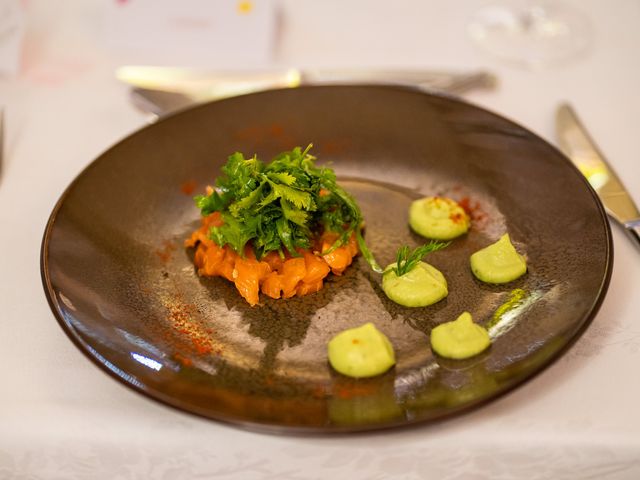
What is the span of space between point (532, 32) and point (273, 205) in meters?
1.33

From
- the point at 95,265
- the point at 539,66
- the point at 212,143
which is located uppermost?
the point at 539,66

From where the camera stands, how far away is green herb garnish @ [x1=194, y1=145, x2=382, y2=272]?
5.25 feet

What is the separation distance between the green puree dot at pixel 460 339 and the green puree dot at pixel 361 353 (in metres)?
0.09

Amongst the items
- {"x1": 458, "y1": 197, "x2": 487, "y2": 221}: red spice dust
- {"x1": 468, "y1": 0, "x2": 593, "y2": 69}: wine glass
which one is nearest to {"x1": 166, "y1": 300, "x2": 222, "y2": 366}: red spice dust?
{"x1": 458, "y1": 197, "x2": 487, "y2": 221}: red spice dust

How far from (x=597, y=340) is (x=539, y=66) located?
45.3 inches

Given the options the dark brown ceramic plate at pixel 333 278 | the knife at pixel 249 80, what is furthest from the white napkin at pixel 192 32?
the dark brown ceramic plate at pixel 333 278

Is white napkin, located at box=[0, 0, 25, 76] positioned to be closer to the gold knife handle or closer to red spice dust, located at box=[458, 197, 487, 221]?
red spice dust, located at box=[458, 197, 487, 221]

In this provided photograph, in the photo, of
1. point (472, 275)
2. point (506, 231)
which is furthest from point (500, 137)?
point (472, 275)

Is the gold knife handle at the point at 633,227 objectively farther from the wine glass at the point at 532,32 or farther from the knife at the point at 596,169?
the wine glass at the point at 532,32

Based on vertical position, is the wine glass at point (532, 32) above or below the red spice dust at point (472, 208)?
above

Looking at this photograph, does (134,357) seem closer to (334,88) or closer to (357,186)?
(357,186)

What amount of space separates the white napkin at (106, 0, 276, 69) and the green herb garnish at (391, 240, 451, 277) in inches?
40.5

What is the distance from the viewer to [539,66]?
2.38 metres

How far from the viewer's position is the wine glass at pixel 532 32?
95.5 inches
